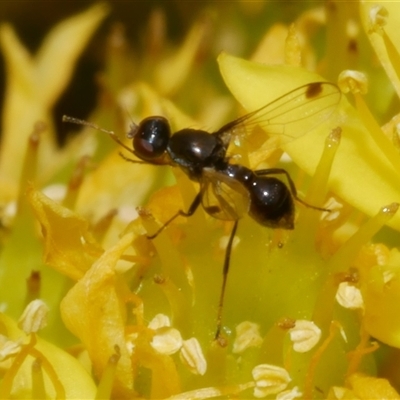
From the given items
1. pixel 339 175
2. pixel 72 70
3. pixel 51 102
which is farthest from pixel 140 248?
pixel 72 70

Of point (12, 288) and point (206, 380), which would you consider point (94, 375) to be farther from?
point (12, 288)

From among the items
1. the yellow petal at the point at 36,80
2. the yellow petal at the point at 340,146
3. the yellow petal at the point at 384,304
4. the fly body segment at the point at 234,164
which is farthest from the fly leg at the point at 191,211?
the yellow petal at the point at 36,80

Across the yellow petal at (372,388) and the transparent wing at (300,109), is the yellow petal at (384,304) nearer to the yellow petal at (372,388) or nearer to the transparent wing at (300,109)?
the yellow petal at (372,388)

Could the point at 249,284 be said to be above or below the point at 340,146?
below

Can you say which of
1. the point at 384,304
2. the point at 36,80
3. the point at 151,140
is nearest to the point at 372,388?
the point at 384,304

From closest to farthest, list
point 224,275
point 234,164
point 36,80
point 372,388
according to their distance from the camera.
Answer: point 372,388 → point 224,275 → point 234,164 → point 36,80

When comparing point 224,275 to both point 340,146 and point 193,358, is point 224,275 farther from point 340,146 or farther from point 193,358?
point 340,146

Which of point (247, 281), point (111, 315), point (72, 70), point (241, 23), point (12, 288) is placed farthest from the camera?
point (72, 70)
